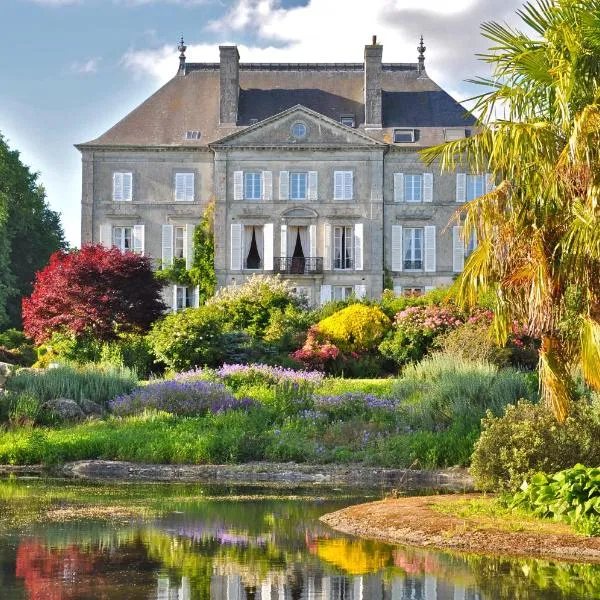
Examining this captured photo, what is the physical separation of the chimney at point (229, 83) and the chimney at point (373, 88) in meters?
5.54

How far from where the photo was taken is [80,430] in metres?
17.4

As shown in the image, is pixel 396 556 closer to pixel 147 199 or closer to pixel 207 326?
pixel 207 326

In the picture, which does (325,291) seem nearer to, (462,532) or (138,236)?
(138,236)

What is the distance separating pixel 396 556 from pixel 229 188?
126 feet

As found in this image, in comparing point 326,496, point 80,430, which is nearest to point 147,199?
point 80,430

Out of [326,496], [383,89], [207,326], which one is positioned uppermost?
[383,89]

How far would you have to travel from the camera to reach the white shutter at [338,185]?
46.6m

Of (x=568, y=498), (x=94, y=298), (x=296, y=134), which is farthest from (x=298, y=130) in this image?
(x=568, y=498)

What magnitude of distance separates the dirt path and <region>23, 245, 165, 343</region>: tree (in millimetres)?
17466

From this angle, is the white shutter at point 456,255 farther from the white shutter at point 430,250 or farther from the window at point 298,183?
the window at point 298,183

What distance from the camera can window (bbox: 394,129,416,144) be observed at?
46938 millimetres

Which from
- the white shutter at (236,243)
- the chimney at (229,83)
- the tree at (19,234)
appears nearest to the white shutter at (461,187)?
the white shutter at (236,243)

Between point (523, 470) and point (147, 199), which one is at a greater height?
point (147, 199)

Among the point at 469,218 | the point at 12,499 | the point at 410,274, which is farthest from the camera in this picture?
the point at 410,274
